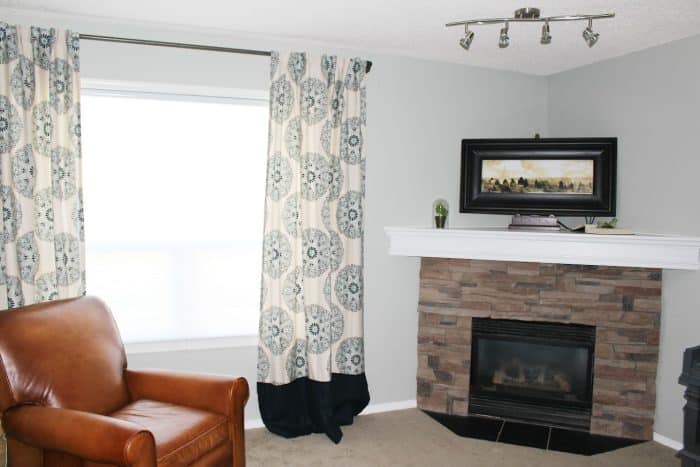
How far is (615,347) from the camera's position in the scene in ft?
11.1

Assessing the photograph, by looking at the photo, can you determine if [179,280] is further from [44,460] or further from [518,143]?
[518,143]

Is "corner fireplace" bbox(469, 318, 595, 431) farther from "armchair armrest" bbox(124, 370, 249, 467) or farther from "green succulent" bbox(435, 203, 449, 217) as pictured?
"armchair armrest" bbox(124, 370, 249, 467)

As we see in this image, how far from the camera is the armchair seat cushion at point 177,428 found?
7.02ft

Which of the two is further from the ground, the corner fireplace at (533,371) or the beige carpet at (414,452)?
the corner fireplace at (533,371)

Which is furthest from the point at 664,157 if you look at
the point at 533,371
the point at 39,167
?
the point at 39,167

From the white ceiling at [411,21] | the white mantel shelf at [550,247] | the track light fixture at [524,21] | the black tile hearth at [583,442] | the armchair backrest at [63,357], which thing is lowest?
the black tile hearth at [583,442]

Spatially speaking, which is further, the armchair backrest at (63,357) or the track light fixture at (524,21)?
the track light fixture at (524,21)

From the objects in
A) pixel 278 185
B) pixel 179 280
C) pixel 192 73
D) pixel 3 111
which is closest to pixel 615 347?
pixel 278 185

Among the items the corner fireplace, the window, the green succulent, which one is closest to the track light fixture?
the green succulent

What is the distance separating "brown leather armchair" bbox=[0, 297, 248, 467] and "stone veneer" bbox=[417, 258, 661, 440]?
162 centimetres

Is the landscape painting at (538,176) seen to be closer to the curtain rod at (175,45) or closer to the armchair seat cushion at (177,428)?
the curtain rod at (175,45)

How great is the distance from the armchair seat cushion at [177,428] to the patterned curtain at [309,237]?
2.93 ft

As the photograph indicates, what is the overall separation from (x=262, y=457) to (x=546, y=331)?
1.94 m

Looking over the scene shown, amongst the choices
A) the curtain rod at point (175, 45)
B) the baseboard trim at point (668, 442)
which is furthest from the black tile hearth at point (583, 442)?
the curtain rod at point (175, 45)
